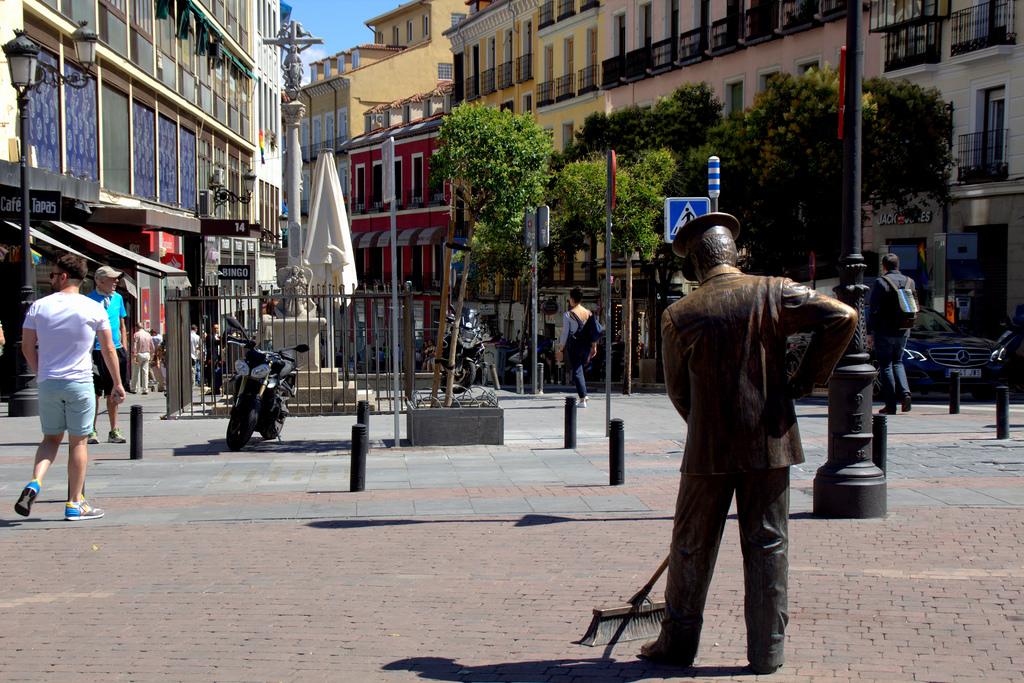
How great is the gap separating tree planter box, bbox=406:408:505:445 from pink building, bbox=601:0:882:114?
22.2 metres

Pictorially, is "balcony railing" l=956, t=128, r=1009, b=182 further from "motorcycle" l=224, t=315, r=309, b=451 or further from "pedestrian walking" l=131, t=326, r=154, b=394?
"motorcycle" l=224, t=315, r=309, b=451

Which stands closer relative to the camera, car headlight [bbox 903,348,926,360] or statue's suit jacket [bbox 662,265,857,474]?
statue's suit jacket [bbox 662,265,857,474]

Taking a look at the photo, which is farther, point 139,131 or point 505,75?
point 505,75

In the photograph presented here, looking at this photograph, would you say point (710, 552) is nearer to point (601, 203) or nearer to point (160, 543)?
point (160, 543)

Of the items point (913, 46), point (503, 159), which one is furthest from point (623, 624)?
point (503, 159)

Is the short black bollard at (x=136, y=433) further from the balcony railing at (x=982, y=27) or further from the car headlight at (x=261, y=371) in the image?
the balcony railing at (x=982, y=27)

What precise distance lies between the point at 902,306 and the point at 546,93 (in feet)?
137

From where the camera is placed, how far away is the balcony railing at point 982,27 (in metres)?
30.1

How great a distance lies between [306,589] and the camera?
6906mm

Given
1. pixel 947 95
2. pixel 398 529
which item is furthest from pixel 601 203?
pixel 398 529

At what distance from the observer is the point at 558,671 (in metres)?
5.34

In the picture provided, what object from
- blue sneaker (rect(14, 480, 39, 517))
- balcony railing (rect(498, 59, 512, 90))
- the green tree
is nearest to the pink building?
the green tree

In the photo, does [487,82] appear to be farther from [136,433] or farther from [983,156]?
[136,433]

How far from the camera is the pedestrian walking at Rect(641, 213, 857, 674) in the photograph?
501 centimetres
